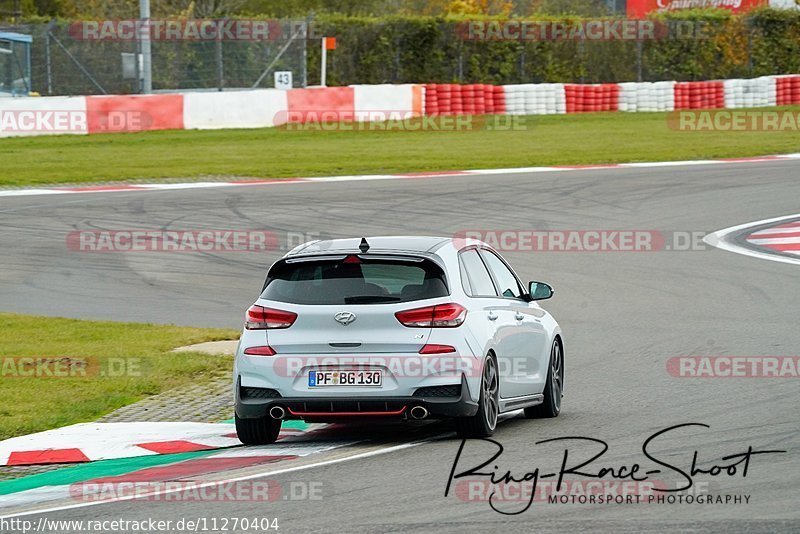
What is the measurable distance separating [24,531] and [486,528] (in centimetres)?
227

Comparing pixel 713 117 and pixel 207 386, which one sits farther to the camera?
pixel 713 117

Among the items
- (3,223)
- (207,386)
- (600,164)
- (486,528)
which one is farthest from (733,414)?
(600,164)

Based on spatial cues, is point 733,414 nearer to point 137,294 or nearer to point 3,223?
point 137,294

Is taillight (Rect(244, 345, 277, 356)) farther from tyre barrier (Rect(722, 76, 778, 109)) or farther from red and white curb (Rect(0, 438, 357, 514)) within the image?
tyre barrier (Rect(722, 76, 778, 109))

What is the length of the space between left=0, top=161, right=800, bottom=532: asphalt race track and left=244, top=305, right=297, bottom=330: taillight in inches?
37.3

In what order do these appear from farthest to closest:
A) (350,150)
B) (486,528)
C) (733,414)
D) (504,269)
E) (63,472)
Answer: (350,150) → (504,269) → (733,414) → (63,472) → (486,528)

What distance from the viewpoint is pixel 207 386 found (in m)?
12.1

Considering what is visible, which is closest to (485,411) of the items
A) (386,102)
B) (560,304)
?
(560,304)

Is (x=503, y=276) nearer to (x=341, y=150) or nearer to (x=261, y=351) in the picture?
(x=261, y=351)

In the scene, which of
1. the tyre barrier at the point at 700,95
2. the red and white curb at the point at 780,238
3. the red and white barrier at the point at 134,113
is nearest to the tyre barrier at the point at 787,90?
the tyre barrier at the point at 700,95

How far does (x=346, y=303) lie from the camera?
354 inches

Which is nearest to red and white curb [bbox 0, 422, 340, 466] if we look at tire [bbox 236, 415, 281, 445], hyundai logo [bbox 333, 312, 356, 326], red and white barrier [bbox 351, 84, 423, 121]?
tire [bbox 236, 415, 281, 445]

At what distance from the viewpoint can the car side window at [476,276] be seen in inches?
375

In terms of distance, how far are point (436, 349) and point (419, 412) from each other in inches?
16.2
